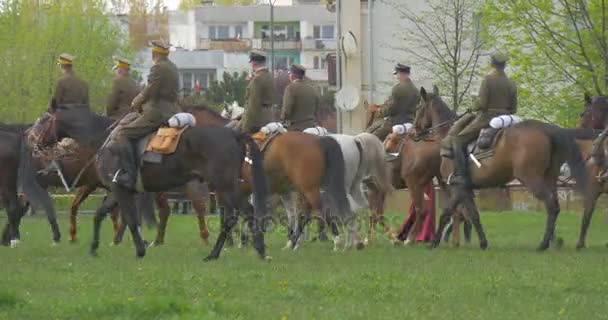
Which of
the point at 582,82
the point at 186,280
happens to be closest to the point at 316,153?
the point at 186,280

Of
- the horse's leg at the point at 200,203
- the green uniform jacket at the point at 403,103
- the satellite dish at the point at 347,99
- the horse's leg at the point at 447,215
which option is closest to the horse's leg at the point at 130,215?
the horse's leg at the point at 200,203

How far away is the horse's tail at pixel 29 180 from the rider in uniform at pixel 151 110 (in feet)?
15.1

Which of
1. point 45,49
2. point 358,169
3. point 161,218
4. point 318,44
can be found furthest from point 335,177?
point 318,44

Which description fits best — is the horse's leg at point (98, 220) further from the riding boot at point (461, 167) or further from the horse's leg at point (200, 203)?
the riding boot at point (461, 167)

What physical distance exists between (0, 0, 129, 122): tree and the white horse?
41.8 meters

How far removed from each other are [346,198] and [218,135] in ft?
10.3

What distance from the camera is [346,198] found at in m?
22.7

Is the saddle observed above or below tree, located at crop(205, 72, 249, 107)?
above

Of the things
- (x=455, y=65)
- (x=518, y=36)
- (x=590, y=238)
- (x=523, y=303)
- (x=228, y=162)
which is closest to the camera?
(x=523, y=303)

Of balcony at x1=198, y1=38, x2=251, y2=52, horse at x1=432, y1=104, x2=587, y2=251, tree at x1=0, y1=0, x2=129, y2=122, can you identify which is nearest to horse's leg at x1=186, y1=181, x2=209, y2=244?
horse at x1=432, y1=104, x2=587, y2=251

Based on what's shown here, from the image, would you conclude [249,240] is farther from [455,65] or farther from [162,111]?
[455,65]

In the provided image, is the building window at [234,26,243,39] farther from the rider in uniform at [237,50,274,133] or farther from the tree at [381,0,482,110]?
the rider in uniform at [237,50,274,133]

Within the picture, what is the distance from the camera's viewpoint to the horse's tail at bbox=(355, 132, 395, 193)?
2431cm

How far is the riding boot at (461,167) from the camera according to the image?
946 inches
